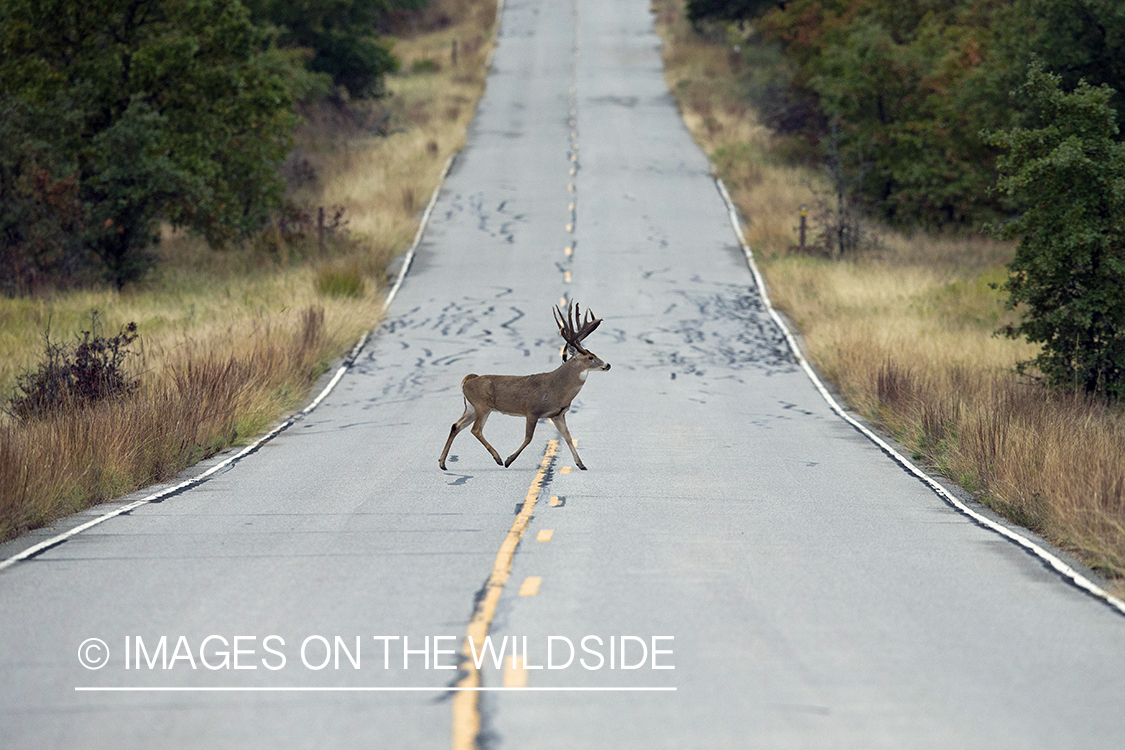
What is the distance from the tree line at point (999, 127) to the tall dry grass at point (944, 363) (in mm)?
1314

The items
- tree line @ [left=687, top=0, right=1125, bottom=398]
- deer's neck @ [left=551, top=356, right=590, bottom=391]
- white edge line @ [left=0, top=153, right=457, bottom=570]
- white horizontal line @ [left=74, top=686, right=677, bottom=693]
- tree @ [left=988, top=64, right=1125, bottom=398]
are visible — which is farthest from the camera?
tree line @ [left=687, top=0, right=1125, bottom=398]

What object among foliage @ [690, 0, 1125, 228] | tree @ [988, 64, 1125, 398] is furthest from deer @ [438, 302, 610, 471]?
foliage @ [690, 0, 1125, 228]

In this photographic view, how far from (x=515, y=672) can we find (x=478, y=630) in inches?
31.6

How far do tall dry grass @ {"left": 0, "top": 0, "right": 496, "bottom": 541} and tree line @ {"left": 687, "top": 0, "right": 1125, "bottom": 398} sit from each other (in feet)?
37.5

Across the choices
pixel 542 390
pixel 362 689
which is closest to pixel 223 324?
pixel 542 390

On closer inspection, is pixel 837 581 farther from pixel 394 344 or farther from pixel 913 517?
pixel 394 344

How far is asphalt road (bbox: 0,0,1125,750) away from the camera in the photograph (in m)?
6.31

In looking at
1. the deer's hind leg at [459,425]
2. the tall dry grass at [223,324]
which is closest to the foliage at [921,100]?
the tall dry grass at [223,324]

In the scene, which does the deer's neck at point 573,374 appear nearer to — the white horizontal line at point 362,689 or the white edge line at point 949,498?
the white edge line at point 949,498

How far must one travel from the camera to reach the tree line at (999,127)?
59.1ft

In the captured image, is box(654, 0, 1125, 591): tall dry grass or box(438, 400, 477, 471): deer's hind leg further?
box(438, 400, 477, 471): deer's hind leg

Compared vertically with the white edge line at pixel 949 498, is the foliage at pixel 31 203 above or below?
above

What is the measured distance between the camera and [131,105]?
97.6ft

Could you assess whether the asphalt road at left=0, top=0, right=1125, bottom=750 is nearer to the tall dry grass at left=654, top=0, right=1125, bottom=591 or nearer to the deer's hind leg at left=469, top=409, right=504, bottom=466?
the deer's hind leg at left=469, top=409, right=504, bottom=466
